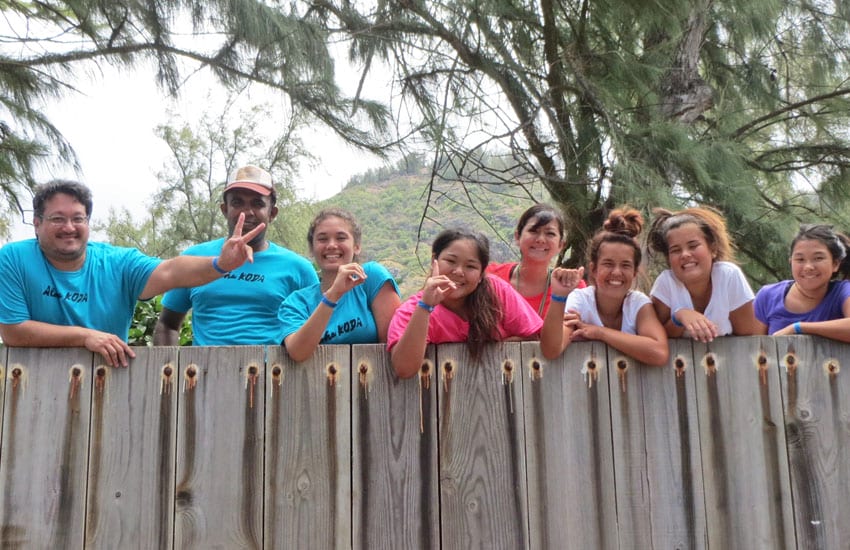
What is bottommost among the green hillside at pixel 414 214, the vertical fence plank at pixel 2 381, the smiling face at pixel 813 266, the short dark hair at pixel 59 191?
the vertical fence plank at pixel 2 381

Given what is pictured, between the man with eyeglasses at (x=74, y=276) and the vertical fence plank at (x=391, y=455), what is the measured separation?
0.56m

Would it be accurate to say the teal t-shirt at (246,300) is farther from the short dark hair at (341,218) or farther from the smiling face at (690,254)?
the smiling face at (690,254)

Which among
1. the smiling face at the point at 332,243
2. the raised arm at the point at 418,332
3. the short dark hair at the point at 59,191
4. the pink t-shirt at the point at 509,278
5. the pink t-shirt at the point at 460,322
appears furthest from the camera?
the pink t-shirt at the point at 509,278

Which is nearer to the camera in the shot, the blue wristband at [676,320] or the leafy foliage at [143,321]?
the blue wristband at [676,320]

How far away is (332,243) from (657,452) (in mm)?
1245

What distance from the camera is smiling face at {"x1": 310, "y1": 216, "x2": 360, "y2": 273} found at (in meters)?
2.96

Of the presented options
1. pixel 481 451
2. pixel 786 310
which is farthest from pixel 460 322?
pixel 786 310

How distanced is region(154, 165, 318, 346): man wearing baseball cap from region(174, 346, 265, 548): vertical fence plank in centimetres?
48

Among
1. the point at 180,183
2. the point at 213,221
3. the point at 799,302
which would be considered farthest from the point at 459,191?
the point at 180,183

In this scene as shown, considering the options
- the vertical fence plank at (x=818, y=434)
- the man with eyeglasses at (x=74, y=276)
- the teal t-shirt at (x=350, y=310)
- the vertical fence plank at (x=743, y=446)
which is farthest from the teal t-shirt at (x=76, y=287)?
the vertical fence plank at (x=818, y=434)

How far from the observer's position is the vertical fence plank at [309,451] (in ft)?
8.06

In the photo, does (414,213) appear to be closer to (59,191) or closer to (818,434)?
(59,191)

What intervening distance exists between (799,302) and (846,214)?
3.42 meters

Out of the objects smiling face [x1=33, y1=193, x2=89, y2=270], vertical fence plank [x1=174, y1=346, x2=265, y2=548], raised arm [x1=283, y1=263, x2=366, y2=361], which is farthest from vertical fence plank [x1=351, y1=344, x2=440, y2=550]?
smiling face [x1=33, y1=193, x2=89, y2=270]
